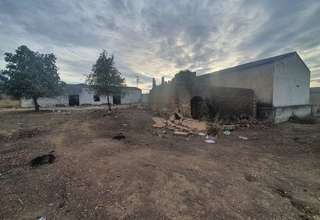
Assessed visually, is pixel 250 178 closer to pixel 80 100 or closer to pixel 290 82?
pixel 290 82

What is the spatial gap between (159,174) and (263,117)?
10563mm

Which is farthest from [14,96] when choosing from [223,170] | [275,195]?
[275,195]

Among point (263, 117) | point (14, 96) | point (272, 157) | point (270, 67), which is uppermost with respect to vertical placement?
point (270, 67)

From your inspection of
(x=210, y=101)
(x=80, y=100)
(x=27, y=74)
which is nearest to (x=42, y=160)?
(x=210, y=101)

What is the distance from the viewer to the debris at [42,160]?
418 centimetres

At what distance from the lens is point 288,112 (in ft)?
38.6

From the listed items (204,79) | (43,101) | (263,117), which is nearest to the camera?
(263,117)

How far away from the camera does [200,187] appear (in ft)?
10.0

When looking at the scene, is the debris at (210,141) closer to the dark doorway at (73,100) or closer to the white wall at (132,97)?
the white wall at (132,97)

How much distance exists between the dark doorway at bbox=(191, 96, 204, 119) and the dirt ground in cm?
569

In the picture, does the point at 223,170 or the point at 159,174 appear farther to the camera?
the point at 223,170

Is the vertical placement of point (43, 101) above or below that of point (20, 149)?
above

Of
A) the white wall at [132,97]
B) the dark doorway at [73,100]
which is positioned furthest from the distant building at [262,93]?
the dark doorway at [73,100]

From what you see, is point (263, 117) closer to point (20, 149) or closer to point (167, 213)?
point (167, 213)
